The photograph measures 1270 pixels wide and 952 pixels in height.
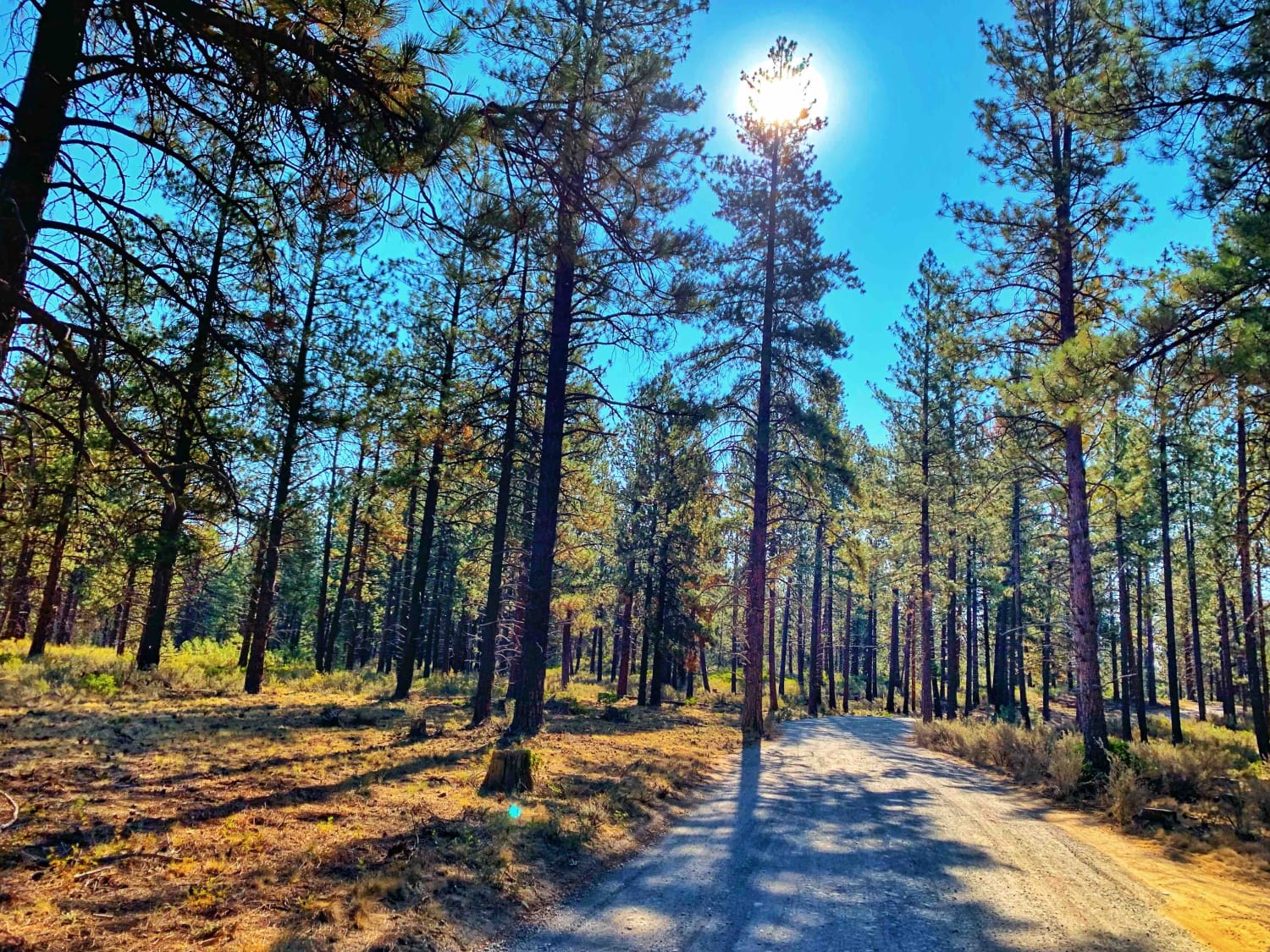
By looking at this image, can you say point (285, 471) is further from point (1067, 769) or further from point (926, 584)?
point (926, 584)

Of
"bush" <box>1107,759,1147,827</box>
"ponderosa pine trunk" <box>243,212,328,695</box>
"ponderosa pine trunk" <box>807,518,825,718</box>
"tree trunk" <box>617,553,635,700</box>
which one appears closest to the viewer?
"ponderosa pine trunk" <box>243,212,328,695</box>

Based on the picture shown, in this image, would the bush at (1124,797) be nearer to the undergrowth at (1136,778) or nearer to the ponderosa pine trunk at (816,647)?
the undergrowth at (1136,778)

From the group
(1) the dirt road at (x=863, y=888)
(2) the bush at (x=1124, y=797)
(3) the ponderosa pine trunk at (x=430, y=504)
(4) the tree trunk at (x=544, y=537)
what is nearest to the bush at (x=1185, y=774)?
(2) the bush at (x=1124, y=797)

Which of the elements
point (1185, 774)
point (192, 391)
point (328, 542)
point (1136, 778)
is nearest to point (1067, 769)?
point (1136, 778)

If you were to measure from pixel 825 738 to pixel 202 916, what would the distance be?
17.0m

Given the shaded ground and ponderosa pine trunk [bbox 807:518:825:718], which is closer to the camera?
the shaded ground

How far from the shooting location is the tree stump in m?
8.06

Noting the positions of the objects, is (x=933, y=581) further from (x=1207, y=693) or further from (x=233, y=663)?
(x=1207, y=693)

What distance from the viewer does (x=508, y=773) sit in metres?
8.15

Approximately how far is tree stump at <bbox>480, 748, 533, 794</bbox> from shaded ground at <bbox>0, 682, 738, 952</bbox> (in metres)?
0.30

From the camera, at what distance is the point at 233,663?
77.1 feet

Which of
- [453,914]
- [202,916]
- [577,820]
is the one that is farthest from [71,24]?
[577,820]

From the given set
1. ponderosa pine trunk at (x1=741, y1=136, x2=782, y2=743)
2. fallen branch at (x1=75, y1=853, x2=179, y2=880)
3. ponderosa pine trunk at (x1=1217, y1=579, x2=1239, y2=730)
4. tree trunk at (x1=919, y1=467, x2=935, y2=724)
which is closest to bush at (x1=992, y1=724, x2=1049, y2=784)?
ponderosa pine trunk at (x1=741, y1=136, x2=782, y2=743)

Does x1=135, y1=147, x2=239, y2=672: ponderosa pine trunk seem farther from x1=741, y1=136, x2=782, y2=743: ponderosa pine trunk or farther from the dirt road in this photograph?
x1=741, y1=136, x2=782, y2=743: ponderosa pine trunk
